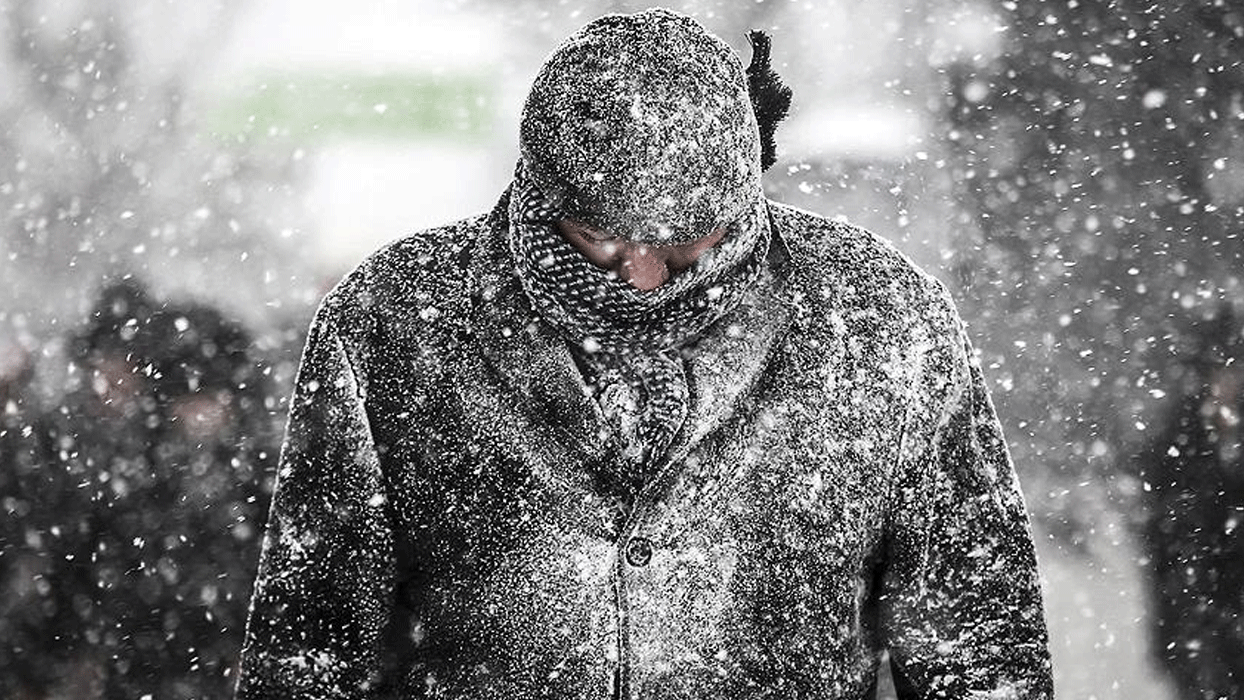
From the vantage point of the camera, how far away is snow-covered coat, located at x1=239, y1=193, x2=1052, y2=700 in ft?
6.11

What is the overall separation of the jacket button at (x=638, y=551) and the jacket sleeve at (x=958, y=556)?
335mm

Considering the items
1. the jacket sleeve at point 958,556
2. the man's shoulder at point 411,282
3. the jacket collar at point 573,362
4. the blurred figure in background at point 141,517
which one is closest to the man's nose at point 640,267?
the jacket collar at point 573,362

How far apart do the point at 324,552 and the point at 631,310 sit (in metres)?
0.54

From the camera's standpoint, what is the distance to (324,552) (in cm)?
192

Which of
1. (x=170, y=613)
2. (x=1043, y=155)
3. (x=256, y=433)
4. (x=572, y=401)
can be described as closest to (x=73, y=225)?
(x=256, y=433)

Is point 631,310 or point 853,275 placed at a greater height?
point 853,275

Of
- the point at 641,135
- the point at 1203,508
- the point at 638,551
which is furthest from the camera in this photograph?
the point at 1203,508

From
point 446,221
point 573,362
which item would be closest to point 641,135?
point 573,362

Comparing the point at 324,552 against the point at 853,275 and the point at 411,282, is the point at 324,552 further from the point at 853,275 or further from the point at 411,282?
the point at 853,275

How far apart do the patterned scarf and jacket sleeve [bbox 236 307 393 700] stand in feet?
1.01

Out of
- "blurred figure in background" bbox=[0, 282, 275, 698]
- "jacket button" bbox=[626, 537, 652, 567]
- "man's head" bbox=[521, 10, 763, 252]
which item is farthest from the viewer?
"blurred figure in background" bbox=[0, 282, 275, 698]

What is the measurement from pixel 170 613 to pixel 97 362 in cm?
88

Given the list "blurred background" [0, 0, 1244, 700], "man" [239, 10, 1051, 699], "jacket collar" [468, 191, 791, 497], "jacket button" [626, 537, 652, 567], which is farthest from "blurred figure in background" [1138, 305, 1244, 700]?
"jacket button" [626, 537, 652, 567]

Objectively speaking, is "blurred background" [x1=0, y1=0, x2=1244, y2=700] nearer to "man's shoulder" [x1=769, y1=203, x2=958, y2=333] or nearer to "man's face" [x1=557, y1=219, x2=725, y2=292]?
"man's shoulder" [x1=769, y1=203, x2=958, y2=333]
